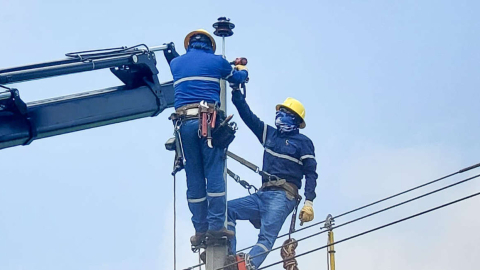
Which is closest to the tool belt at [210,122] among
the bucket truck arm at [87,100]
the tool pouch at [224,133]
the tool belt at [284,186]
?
the tool pouch at [224,133]

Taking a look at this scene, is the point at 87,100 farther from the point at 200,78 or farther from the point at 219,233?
the point at 219,233

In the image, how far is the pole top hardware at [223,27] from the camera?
1641 cm

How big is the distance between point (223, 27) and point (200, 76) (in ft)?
3.62

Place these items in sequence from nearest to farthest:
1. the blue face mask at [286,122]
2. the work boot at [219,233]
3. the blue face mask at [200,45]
Result: 1. the work boot at [219,233]
2. the blue face mask at [200,45]
3. the blue face mask at [286,122]

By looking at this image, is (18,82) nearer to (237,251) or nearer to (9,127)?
(9,127)

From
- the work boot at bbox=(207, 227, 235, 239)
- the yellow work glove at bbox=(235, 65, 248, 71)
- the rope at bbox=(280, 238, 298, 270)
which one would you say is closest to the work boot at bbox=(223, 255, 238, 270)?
the work boot at bbox=(207, 227, 235, 239)

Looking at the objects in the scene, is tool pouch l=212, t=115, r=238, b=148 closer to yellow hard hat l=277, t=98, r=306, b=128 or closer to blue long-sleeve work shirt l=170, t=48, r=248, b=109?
blue long-sleeve work shirt l=170, t=48, r=248, b=109

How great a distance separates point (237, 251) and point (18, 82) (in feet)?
11.8

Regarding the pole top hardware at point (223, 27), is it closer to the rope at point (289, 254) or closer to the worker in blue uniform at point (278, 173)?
the worker in blue uniform at point (278, 173)

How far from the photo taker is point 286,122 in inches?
662

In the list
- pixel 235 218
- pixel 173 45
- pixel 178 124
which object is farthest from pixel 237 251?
pixel 173 45

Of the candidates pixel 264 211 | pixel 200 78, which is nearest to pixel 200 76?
pixel 200 78

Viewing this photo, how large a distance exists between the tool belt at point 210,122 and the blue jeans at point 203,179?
0.09 m

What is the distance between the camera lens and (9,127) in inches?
583
